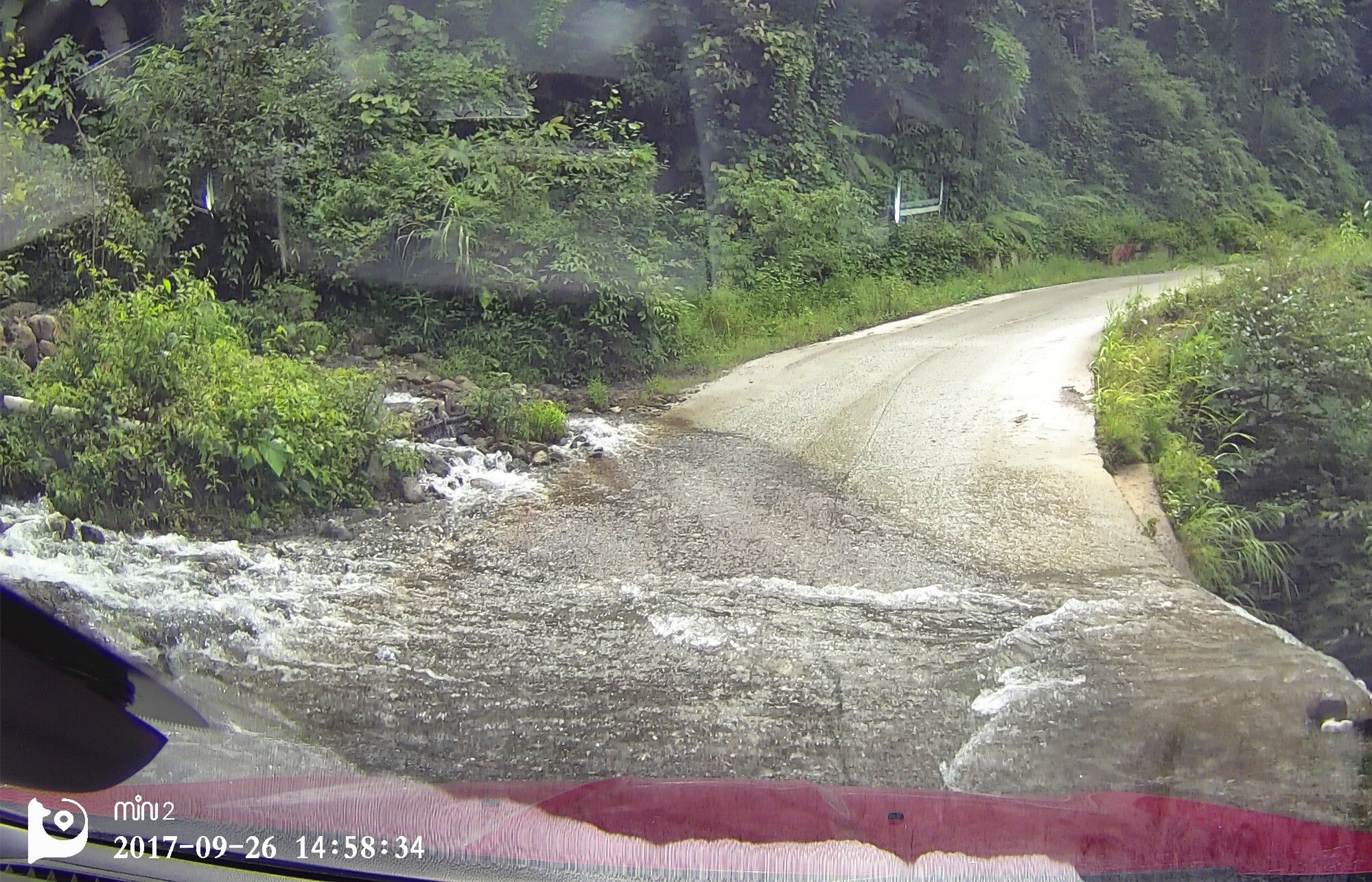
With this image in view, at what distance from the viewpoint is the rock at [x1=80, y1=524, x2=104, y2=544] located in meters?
4.34

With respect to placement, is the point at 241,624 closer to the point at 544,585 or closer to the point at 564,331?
the point at 544,585

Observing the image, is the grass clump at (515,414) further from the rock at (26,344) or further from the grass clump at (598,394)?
the rock at (26,344)

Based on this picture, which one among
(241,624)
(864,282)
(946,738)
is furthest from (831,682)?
(864,282)

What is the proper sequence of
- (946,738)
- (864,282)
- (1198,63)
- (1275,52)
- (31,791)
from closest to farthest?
(31,791)
(946,738)
(1275,52)
(1198,63)
(864,282)

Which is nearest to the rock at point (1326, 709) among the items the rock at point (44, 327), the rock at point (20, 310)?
the rock at point (44, 327)

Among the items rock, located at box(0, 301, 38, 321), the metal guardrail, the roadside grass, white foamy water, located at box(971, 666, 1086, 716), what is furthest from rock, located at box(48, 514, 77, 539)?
the metal guardrail

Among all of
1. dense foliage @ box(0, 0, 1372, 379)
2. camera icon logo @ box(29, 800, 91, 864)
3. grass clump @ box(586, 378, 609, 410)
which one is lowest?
camera icon logo @ box(29, 800, 91, 864)

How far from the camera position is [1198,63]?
7.77 metres

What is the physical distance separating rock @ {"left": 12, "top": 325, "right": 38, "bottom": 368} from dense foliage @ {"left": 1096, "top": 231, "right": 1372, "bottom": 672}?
494cm

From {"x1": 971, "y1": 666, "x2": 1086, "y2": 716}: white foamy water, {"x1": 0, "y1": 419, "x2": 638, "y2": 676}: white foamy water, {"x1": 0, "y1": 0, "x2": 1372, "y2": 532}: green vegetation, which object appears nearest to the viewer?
{"x1": 971, "y1": 666, "x2": 1086, "y2": 716}: white foamy water

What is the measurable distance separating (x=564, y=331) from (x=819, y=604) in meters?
2.74

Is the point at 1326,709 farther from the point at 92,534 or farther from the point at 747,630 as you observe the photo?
the point at 92,534

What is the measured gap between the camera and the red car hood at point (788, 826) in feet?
7.45

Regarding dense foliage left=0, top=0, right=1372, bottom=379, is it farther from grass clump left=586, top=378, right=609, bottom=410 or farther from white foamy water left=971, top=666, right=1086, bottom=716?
white foamy water left=971, top=666, right=1086, bottom=716
